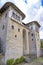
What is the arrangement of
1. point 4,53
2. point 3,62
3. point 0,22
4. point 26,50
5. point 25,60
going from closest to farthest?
point 3,62 → point 4,53 → point 25,60 → point 0,22 → point 26,50

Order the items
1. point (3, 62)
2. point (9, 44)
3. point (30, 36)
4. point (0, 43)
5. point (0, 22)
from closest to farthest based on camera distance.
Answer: point (3, 62)
point (9, 44)
point (0, 43)
point (0, 22)
point (30, 36)

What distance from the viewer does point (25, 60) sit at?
60.1 feet

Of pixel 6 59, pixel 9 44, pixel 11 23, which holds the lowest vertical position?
pixel 6 59

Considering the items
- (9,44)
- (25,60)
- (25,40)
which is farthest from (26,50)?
(9,44)

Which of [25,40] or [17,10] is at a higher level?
[17,10]

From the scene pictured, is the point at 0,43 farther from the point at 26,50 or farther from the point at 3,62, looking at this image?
the point at 26,50

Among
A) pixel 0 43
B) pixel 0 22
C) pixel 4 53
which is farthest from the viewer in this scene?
pixel 0 22

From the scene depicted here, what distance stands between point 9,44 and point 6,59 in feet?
9.48

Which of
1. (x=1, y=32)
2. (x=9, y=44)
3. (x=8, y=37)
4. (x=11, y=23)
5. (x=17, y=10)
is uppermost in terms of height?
(x=17, y=10)

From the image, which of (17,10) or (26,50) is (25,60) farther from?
(17,10)

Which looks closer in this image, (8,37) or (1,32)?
(8,37)

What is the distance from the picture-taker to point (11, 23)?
17.6 meters

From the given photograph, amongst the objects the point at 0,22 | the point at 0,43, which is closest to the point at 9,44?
the point at 0,43

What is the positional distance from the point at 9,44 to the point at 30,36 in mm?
12281
